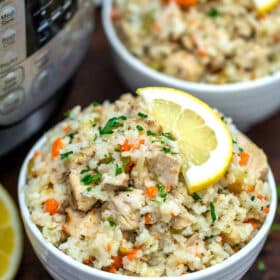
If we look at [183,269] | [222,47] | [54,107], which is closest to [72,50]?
[54,107]

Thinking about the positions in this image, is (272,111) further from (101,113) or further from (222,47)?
(101,113)

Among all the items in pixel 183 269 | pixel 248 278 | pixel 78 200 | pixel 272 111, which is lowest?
pixel 248 278

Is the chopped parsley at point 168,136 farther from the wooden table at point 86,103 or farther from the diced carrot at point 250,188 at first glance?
the wooden table at point 86,103

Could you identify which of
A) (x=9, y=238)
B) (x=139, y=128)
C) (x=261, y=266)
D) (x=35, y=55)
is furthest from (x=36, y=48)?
(x=261, y=266)

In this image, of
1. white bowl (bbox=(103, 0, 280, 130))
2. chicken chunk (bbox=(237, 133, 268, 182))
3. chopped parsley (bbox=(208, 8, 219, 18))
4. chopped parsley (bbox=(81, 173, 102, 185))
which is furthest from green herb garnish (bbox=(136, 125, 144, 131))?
chopped parsley (bbox=(208, 8, 219, 18))

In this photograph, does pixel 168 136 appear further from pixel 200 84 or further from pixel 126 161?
pixel 200 84

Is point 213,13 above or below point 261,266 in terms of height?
above
